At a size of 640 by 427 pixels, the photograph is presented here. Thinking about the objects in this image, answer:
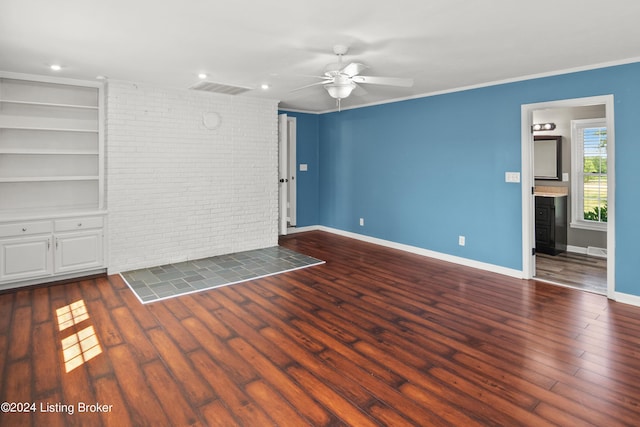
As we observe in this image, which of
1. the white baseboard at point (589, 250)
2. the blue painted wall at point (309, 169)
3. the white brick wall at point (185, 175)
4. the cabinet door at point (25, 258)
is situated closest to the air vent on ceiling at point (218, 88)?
the white brick wall at point (185, 175)

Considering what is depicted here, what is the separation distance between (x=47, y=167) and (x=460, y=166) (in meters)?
5.35

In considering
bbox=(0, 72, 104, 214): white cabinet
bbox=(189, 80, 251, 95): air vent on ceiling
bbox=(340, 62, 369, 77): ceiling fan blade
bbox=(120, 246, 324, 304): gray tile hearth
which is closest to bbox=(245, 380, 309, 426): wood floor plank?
bbox=(120, 246, 324, 304): gray tile hearth

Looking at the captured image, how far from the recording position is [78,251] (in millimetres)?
4551

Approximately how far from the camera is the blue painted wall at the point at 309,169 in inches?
291

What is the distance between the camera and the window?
5566 millimetres

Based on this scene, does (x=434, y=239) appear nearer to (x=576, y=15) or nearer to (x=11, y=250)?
(x=576, y=15)

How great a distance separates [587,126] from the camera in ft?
18.5

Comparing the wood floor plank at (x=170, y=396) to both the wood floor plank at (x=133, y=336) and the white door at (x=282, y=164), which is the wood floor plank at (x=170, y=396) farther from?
the white door at (x=282, y=164)

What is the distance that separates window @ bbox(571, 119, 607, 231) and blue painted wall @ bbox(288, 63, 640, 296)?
190cm

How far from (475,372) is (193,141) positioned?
452 cm

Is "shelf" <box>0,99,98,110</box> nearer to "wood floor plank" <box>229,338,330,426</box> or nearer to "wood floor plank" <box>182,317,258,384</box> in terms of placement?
"wood floor plank" <box>182,317,258,384</box>

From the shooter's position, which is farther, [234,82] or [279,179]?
[279,179]

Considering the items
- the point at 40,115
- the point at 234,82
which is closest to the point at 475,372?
the point at 234,82

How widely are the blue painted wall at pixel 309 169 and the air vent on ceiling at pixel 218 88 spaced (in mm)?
2163
